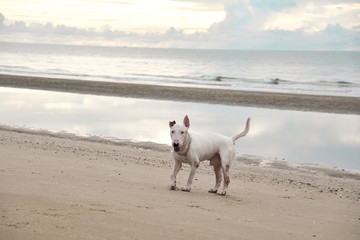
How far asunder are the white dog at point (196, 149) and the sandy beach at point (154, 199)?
1.20ft

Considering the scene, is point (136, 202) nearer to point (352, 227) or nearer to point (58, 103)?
point (352, 227)

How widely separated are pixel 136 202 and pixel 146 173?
3396 mm

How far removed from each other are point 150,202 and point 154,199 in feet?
0.88

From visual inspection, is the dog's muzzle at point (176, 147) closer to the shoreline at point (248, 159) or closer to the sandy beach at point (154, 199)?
the sandy beach at point (154, 199)

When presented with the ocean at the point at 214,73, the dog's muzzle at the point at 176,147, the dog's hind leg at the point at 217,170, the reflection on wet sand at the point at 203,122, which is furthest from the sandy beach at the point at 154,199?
the ocean at the point at 214,73

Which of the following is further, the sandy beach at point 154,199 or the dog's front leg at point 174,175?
the dog's front leg at point 174,175

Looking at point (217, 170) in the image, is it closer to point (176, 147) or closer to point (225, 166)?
point (225, 166)

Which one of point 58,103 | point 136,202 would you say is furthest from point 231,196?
point 58,103

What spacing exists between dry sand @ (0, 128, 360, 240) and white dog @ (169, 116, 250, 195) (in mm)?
424

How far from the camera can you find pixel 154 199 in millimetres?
7133

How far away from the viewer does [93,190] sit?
721 cm

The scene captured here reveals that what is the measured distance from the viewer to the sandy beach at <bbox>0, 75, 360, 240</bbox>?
5398mm

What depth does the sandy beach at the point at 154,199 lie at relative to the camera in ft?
17.7

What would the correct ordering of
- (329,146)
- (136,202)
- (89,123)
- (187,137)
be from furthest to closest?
(89,123)
(329,146)
(187,137)
(136,202)
